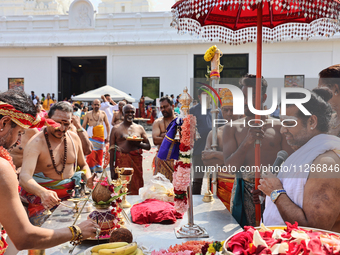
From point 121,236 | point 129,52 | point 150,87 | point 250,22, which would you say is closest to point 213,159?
point 250,22

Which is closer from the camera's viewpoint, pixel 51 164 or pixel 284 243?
pixel 284 243

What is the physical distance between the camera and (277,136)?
2986 millimetres

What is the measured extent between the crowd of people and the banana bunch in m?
0.11

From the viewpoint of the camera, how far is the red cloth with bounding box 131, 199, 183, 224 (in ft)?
7.88

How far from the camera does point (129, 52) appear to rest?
2045 centimetres

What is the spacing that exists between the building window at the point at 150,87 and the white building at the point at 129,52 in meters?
0.07

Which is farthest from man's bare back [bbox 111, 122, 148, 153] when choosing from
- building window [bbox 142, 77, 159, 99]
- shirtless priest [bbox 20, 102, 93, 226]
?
building window [bbox 142, 77, 159, 99]

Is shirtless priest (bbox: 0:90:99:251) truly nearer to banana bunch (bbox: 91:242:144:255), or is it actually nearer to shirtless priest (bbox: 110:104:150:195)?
banana bunch (bbox: 91:242:144:255)

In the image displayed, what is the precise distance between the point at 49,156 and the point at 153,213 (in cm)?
122

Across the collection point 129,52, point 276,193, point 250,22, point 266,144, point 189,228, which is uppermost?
point 129,52

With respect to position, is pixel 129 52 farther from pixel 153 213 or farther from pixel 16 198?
pixel 16 198

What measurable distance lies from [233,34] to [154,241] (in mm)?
2474

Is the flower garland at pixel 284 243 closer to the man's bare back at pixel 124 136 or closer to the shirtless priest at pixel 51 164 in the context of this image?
the shirtless priest at pixel 51 164

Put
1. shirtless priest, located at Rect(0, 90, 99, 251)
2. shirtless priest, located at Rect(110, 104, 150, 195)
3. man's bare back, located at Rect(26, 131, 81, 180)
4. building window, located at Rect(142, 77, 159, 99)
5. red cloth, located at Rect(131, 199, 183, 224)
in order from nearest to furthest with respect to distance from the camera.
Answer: shirtless priest, located at Rect(0, 90, 99, 251) < red cloth, located at Rect(131, 199, 183, 224) < man's bare back, located at Rect(26, 131, 81, 180) < shirtless priest, located at Rect(110, 104, 150, 195) < building window, located at Rect(142, 77, 159, 99)
